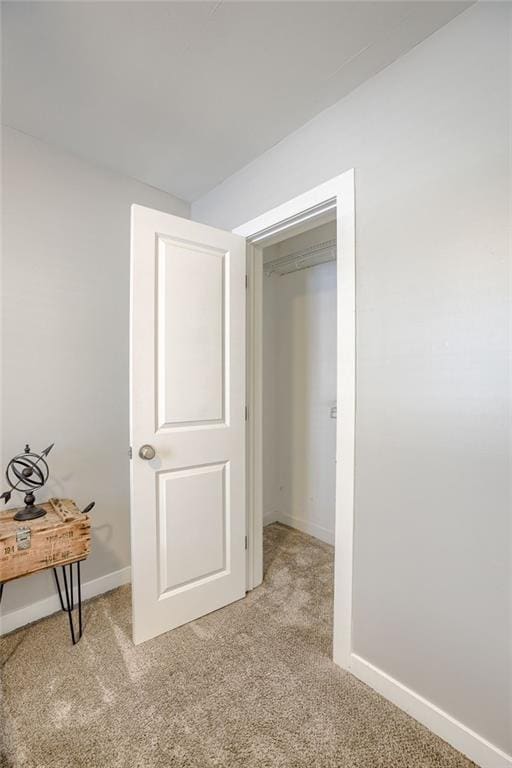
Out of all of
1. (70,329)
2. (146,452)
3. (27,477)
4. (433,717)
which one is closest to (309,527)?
(433,717)

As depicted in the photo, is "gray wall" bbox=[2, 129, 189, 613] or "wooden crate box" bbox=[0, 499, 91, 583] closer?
"wooden crate box" bbox=[0, 499, 91, 583]

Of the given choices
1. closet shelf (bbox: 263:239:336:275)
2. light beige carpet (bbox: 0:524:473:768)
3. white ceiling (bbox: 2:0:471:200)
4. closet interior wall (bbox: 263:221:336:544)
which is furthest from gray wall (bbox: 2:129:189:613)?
closet interior wall (bbox: 263:221:336:544)

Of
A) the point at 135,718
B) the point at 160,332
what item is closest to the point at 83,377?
the point at 160,332

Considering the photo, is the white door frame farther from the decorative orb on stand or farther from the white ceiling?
the decorative orb on stand

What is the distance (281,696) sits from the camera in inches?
56.4

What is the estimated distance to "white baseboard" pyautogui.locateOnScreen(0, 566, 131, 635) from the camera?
1.81 m

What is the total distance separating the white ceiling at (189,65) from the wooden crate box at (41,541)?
186cm

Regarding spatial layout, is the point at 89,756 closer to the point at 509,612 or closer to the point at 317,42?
the point at 509,612

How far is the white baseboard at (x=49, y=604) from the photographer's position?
71.1 inches

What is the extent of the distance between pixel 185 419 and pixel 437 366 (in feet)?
3.82

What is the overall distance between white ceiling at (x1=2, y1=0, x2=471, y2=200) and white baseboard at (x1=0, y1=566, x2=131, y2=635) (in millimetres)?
2299

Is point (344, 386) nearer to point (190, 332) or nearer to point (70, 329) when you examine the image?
point (190, 332)

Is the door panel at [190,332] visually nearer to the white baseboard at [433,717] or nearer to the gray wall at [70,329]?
the gray wall at [70,329]

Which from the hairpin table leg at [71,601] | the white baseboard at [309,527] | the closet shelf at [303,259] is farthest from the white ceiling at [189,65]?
the white baseboard at [309,527]
